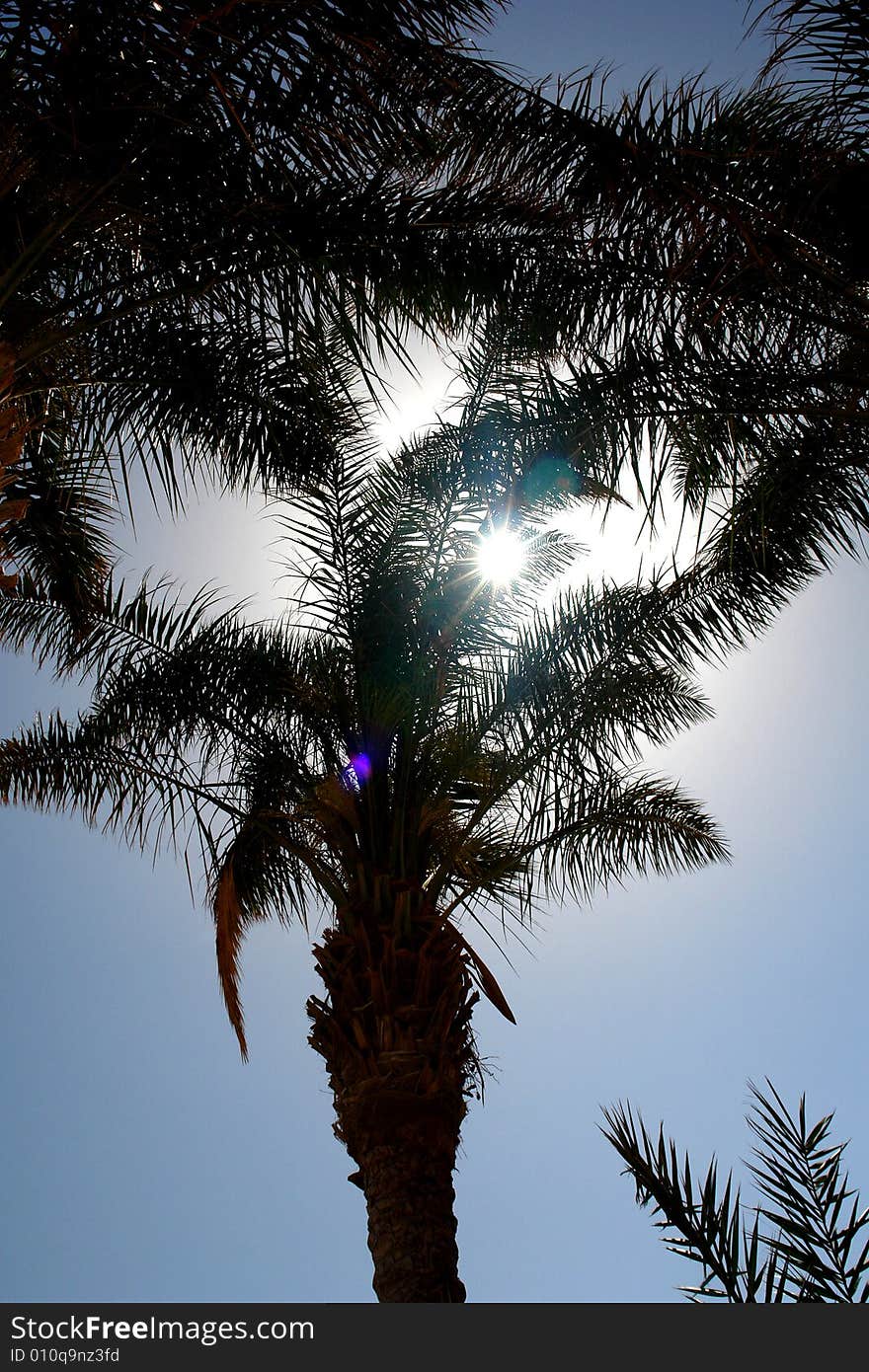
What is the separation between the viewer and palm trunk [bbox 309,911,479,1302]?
17.1 ft

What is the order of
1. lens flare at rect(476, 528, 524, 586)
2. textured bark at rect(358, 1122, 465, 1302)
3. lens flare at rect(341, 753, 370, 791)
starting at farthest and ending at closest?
lens flare at rect(476, 528, 524, 586), lens flare at rect(341, 753, 370, 791), textured bark at rect(358, 1122, 465, 1302)

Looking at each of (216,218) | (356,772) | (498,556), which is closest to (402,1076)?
(356,772)

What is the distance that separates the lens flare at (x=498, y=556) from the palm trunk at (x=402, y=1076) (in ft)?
8.20

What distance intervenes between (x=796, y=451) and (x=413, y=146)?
225 cm

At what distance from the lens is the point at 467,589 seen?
7.17 m

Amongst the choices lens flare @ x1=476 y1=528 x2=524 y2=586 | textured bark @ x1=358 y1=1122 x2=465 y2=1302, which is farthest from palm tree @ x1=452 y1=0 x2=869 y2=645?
textured bark @ x1=358 y1=1122 x2=465 y2=1302

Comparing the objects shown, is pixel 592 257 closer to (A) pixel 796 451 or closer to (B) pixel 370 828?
(A) pixel 796 451

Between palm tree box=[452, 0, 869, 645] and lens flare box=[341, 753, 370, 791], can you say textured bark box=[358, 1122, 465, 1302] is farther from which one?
palm tree box=[452, 0, 869, 645]

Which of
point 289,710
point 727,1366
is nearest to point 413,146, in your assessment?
point 289,710

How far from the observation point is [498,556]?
7.24 meters

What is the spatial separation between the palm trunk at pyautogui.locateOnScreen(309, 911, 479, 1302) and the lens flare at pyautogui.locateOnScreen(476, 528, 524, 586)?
2.50 m

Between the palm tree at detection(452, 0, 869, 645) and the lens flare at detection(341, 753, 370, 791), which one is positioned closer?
the palm tree at detection(452, 0, 869, 645)

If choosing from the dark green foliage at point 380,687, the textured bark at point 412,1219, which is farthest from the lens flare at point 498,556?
the textured bark at point 412,1219

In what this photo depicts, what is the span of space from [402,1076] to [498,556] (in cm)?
356
